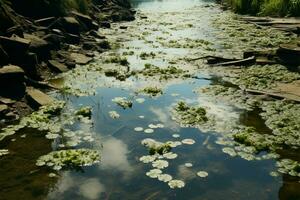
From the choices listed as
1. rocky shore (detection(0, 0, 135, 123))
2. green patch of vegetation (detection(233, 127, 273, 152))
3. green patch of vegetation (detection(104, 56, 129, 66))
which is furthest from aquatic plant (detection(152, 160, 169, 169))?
green patch of vegetation (detection(104, 56, 129, 66))

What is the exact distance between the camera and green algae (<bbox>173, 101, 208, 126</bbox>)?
12523 millimetres

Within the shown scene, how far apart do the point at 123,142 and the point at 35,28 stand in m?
12.9

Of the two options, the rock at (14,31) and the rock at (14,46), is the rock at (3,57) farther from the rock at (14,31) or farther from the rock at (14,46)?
the rock at (14,31)

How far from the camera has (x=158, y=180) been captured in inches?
351

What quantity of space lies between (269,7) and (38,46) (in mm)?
26116

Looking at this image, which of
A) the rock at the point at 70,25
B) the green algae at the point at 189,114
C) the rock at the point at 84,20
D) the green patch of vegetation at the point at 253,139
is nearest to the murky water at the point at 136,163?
the green algae at the point at 189,114

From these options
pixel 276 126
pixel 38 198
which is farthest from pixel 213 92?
pixel 38 198

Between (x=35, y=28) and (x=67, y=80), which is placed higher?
(x=35, y=28)

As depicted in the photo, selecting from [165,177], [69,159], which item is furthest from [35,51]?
[165,177]

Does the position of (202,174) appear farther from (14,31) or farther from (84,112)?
(14,31)

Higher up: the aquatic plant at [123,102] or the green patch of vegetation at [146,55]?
the aquatic plant at [123,102]

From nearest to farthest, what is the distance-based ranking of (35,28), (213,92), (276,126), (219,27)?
(276,126), (213,92), (35,28), (219,27)

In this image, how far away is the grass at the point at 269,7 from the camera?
110ft

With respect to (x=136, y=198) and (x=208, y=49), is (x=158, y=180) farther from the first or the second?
(x=208, y=49)
